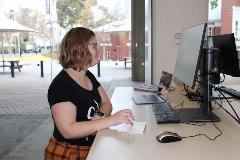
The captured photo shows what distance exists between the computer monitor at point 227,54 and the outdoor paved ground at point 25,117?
112 centimetres

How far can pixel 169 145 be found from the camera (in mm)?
1377

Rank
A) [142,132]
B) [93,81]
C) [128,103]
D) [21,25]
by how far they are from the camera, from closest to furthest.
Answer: [142,132] → [93,81] → [128,103] → [21,25]

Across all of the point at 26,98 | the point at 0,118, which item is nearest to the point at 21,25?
the point at 26,98

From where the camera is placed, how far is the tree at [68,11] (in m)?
9.90

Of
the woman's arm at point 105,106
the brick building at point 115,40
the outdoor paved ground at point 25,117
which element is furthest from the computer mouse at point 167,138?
the brick building at point 115,40

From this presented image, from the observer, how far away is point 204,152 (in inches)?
50.7

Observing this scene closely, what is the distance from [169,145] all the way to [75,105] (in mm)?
498

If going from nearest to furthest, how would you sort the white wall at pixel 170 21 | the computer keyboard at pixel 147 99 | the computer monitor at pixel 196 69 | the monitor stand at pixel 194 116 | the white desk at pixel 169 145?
the white desk at pixel 169 145, the computer monitor at pixel 196 69, the monitor stand at pixel 194 116, the computer keyboard at pixel 147 99, the white wall at pixel 170 21

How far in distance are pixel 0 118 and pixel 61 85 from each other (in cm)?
370

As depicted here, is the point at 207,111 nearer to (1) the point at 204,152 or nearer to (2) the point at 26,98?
(1) the point at 204,152

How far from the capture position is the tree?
9.90 m

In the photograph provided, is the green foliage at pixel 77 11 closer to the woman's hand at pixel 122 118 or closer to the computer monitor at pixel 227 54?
the computer monitor at pixel 227 54

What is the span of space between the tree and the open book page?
8.36 meters

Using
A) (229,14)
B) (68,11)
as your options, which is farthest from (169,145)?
(68,11)
